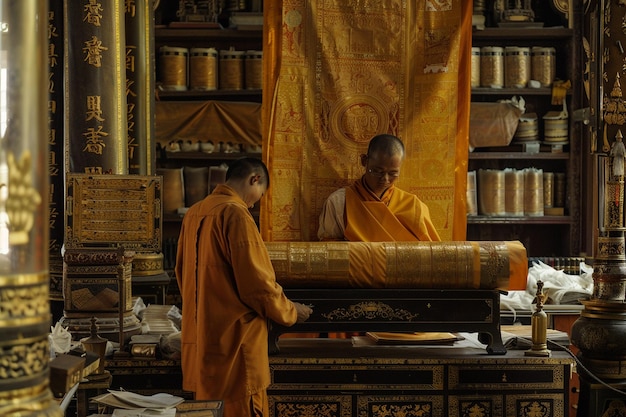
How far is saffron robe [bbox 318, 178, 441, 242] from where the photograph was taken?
4391 mm

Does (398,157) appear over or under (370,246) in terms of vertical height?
over

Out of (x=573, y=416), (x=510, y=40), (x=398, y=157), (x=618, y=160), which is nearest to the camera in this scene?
(x=618, y=160)

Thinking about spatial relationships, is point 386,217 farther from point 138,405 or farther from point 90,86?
point 138,405

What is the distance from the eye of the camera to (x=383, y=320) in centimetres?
388

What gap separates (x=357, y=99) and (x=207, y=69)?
206 cm

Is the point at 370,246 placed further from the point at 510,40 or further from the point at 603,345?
the point at 510,40

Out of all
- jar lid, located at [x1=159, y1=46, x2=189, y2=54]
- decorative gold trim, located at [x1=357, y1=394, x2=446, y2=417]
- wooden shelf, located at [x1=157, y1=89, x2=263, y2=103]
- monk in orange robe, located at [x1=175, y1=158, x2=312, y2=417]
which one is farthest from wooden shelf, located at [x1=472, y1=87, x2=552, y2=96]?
monk in orange robe, located at [x1=175, y1=158, x2=312, y2=417]

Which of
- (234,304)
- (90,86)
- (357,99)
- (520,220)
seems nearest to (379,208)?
(357,99)

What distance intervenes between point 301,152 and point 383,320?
1282 mm

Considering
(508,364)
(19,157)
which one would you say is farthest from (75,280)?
(19,157)

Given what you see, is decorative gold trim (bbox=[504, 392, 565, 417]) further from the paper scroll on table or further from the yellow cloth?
the yellow cloth

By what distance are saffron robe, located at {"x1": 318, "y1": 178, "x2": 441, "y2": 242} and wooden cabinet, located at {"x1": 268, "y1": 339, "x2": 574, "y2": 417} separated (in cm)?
69

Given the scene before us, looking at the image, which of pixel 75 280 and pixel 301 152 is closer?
pixel 75 280

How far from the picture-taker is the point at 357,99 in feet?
16.0
